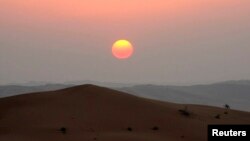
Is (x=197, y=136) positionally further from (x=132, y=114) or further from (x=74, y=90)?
(x=74, y=90)

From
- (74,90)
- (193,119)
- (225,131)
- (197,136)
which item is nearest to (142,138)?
(197,136)

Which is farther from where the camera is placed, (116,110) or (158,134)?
(116,110)

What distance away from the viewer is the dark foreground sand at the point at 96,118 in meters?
15.8

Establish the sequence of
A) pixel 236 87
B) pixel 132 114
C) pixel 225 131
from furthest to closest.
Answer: pixel 236 87, pixel 132 114, pixel 225 131

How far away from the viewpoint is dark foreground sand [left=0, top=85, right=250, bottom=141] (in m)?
15.8

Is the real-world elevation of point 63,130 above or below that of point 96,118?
below

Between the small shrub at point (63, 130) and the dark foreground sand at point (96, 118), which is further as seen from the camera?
the small shrub at point (63, 130)

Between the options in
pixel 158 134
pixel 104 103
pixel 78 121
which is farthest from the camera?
pixel 104 103

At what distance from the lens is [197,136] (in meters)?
16.5

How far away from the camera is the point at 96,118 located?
1808 cm

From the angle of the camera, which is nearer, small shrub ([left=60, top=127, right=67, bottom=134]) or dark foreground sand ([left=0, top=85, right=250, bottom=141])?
dark foreground sand ([left=0, top=85, right=250, bottom=141])

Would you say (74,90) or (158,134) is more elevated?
(74,90)

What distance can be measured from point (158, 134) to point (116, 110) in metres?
3.66

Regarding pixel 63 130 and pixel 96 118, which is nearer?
pixel 63 130
